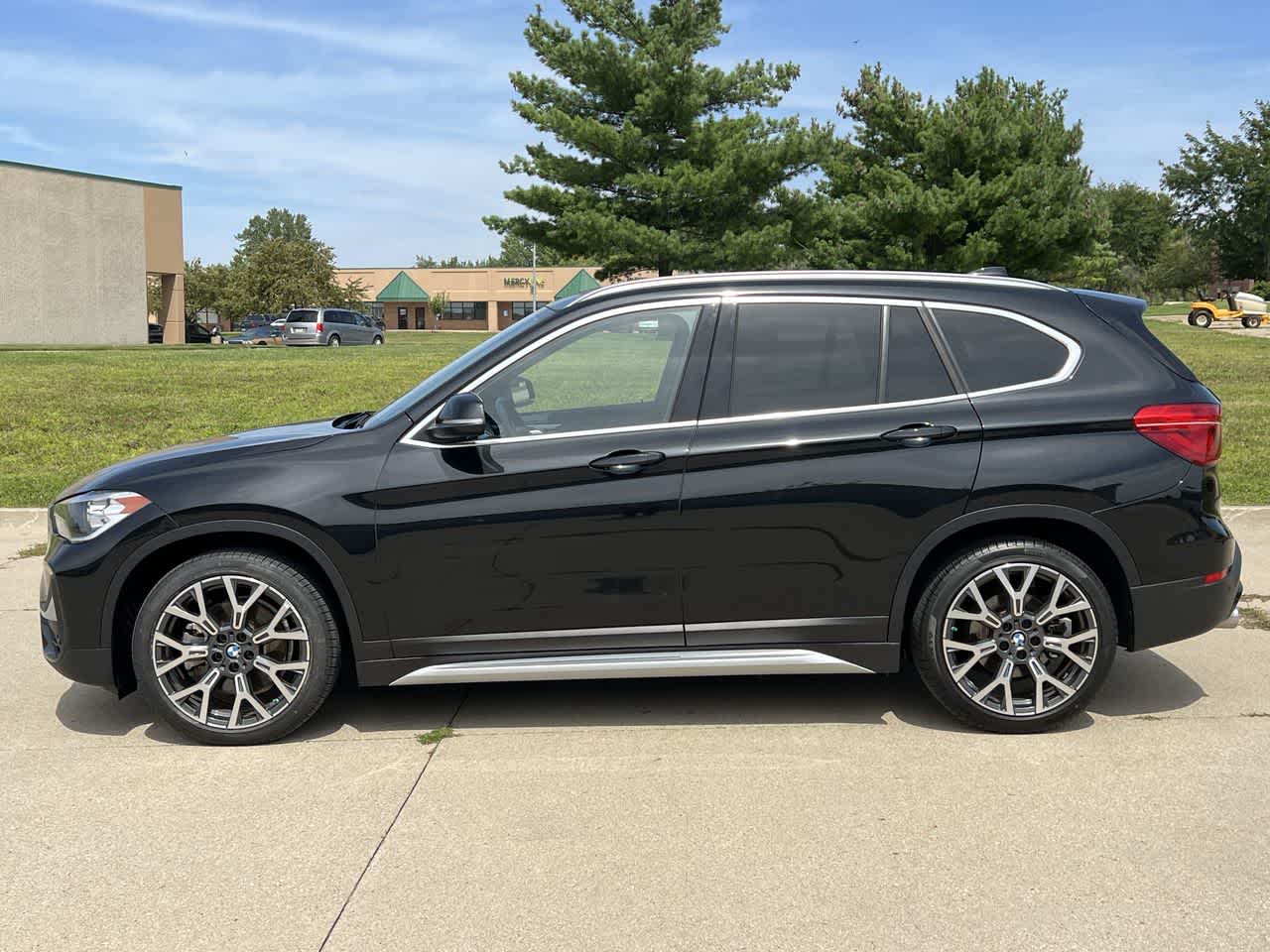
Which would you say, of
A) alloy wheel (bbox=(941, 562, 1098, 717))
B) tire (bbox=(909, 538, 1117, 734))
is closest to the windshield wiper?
tire (bbox=(909, 538, 1117, 734))

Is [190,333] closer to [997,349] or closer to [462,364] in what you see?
[462,364]

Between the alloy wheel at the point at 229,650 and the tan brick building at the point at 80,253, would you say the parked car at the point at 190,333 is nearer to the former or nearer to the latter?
the tan brick building at the point at 80,253

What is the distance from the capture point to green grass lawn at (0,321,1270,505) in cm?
1232

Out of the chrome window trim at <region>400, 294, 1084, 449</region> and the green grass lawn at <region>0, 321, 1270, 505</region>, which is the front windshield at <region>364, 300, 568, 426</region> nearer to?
the chrome window trim at <region>400, 294, 1084, 449</region>

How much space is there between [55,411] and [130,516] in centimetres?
1261

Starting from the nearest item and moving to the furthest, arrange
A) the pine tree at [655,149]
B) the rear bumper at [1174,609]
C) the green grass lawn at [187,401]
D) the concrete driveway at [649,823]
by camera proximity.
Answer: the concrete driveway at [649,823]
the rear bumper at [1174,609]
the green grass lawn at [187,401]
the pine tree at [655,149]

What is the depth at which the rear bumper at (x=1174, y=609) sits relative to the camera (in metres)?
4.84

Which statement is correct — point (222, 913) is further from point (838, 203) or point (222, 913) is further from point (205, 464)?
point (838, 203)

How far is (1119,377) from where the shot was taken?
4930 millimetres

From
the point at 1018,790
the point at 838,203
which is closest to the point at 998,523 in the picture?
the point at 1018,790

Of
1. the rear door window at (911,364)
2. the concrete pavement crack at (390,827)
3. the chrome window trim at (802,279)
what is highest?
the chrome window trim at (802,279)

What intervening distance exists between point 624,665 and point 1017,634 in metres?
1.49

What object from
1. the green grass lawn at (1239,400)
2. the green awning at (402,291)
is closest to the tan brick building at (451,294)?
the green awning at (402,291)

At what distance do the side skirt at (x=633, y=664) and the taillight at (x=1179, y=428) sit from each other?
4.19 feet
